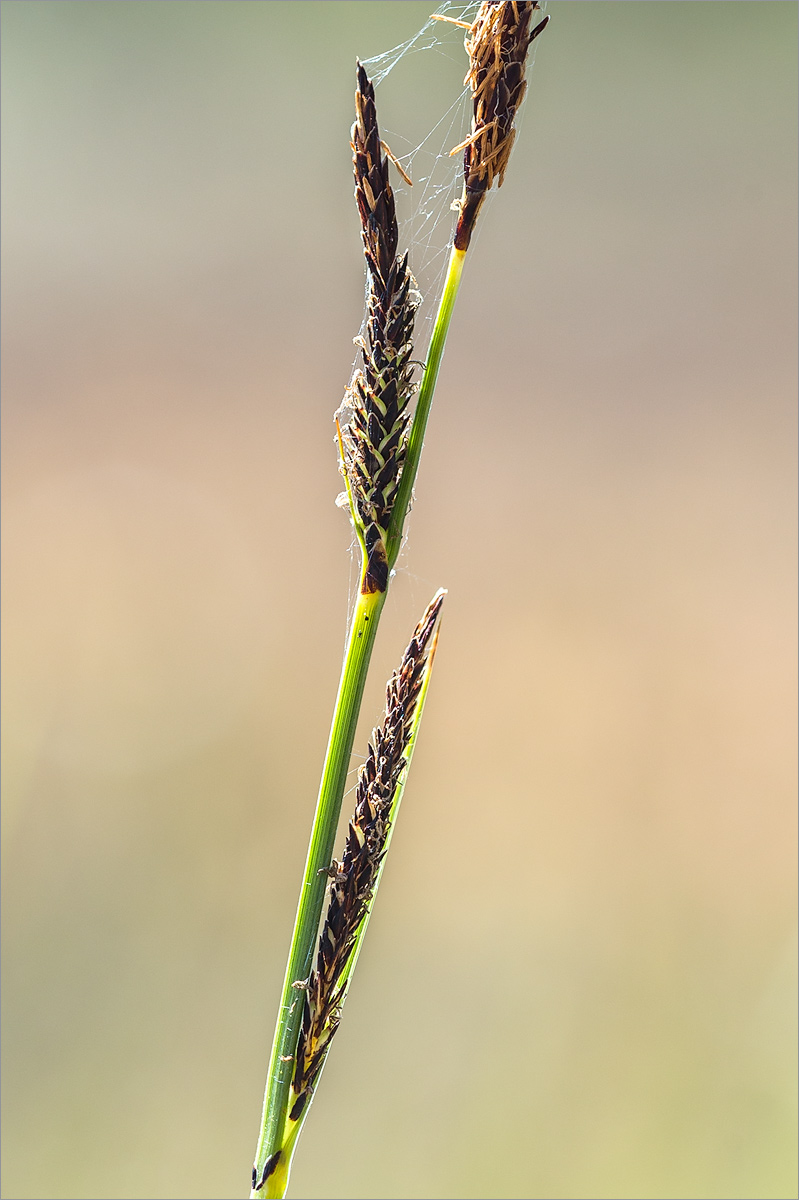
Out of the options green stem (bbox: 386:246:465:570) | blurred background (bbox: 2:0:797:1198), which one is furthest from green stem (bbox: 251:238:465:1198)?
blurred background (bbox: 2:0:797:1198)

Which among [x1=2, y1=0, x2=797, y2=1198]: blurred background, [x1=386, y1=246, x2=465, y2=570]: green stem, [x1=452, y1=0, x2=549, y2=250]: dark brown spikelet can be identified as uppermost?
[x1=452, y1=0, x2=549, y2=250]: dark brown spikelet

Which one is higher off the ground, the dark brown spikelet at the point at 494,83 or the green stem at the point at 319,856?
the dark brown spikelet at the point at 494,83

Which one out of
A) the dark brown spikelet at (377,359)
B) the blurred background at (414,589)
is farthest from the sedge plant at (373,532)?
the blurred background at (414,589)

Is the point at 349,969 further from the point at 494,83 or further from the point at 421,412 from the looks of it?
the point at 494,83

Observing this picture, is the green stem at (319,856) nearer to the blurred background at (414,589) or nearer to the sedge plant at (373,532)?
the sedge plant at (373,532)

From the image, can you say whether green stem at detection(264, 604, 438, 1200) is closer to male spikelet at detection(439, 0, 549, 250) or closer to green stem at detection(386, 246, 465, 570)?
green stem at detection(386, 246, 465, 570)

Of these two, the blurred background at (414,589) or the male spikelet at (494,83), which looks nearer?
the male spikelet at (494,83)
